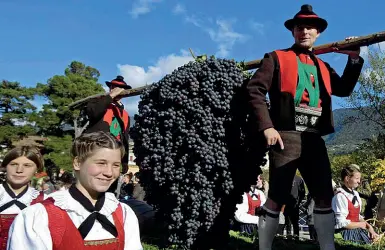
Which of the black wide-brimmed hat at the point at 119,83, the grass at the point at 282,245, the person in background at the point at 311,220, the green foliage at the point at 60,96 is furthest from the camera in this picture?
the green foliage at the point at 60,96

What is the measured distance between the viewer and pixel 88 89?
35406 mm

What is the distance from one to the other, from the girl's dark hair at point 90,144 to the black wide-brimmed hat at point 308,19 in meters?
1.98

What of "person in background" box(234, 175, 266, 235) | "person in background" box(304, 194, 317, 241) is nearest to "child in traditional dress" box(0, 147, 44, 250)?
"person in background" box(234, 175, 266, 235)

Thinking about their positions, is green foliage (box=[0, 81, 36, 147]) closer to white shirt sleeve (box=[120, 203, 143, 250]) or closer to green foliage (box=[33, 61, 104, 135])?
green foliage (box=[33, 61, 104, 135])

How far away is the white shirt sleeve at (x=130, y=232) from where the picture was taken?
225 cm

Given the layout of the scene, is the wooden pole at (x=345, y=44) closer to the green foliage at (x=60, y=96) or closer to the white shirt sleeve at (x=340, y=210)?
the white shirt sleeve at (x=340, y=210)

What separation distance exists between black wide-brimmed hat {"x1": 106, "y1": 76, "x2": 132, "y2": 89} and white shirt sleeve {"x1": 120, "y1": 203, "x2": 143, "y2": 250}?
9.97 ft

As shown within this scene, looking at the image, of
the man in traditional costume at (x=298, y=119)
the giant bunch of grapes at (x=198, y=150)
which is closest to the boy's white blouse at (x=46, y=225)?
the man in traditional costume at (x=298, y=119)

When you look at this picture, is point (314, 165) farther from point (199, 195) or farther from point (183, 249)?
point (183, 249)

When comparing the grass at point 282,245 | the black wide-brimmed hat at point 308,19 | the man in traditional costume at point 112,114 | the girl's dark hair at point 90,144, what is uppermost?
the black wide-brimmed hat at point 308,19

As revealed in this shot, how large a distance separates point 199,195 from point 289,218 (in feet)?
15.5

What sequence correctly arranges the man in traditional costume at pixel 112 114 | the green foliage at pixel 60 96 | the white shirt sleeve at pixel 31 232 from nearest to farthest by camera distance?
the white shirt sleeve at pixel 31 232 → the man in traditional costume at pixel 112 114 → the green foliage at pixel 60 96

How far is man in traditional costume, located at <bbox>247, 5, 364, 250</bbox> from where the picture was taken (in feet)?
10.7

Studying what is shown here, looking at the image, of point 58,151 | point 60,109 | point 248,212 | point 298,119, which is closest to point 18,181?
point 298,119
